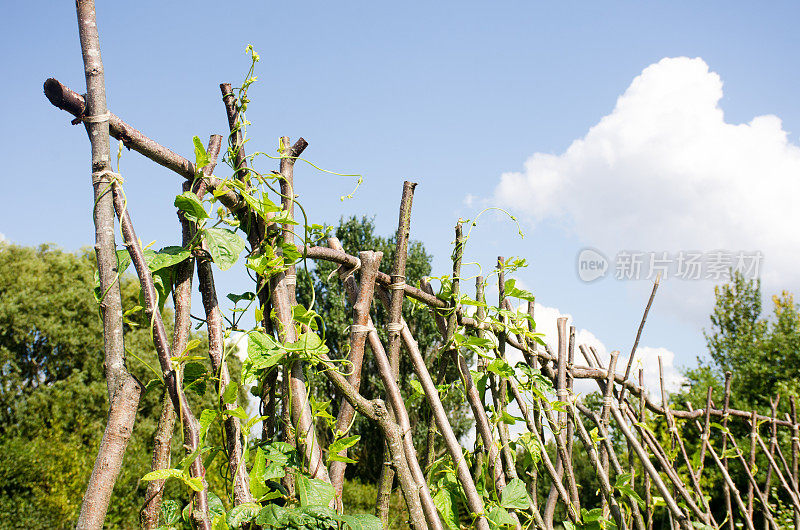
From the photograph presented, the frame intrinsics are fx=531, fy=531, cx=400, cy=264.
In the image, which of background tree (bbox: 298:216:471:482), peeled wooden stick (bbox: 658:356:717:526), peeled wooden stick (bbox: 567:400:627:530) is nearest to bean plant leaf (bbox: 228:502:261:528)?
peeled wooden stick (bbox: 567:400:627:530)

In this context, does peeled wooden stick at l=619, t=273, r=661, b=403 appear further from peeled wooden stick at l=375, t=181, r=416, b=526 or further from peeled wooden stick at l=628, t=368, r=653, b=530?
peeled wooden stick at l=375, t=181, r=416, b=526

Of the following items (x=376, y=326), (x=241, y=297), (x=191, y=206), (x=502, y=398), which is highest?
(x=376, y=326)

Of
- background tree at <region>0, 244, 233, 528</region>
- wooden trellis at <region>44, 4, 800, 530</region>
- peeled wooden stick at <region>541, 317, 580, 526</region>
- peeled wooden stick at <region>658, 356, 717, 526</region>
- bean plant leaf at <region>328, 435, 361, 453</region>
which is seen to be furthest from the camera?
background tree at <region>0, 244, 233, 528</region>

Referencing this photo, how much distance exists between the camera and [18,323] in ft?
37.7

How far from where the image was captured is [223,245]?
2.72 feet

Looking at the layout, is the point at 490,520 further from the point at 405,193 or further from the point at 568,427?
the point at 405,193

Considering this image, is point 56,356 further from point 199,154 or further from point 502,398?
point 199,154

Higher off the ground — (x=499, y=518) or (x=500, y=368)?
(x=500, y=368)

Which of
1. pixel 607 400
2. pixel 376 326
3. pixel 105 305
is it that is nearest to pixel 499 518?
pixel 607 400

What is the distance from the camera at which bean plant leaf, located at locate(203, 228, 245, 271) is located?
818mm

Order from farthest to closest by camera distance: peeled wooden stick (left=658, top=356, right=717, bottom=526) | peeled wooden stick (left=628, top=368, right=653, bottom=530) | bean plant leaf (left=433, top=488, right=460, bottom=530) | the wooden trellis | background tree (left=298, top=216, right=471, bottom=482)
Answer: background tree (left=298, top=216, right=471, bottom=482) → peeled wooden stick (left=658, top=356, right=717, bottom=526) → peeled wooden stick (left=628, top=368, right=653, bottom=530) → bean plant leaf (left=433, top=488, right=460, bottom=530) → the wooden trellis

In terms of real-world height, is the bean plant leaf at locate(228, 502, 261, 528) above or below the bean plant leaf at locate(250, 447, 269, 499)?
below

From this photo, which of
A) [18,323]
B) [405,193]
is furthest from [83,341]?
[405,193]

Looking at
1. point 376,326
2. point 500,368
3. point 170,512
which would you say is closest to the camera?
point 170,512
